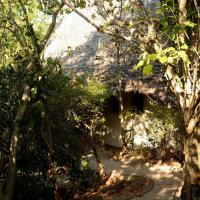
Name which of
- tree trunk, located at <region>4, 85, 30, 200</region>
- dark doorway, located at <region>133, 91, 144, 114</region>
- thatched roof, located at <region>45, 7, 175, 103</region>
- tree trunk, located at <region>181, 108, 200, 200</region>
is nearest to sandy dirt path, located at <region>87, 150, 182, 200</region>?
tree trunk, located at <region>181, 108, 200, 200</region>

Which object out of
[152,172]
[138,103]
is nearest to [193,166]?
[152,172]

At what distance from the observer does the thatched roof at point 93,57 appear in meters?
15.4

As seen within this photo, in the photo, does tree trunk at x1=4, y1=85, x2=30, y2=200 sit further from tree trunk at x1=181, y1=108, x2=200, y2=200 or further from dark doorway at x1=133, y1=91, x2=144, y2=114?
dark doorway at x1=133, y1=91, x2=144, y2=114

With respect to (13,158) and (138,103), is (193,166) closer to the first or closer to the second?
(13,158)

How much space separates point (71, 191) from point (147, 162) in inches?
129

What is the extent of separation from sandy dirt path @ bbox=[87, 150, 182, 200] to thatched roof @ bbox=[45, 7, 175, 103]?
2403 mm

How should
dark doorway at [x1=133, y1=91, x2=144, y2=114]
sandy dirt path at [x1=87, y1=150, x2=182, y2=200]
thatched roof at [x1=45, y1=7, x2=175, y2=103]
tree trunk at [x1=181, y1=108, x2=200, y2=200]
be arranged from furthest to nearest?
dark doorway at [x1=133, y1=91, x2=144, y2=114] → thatched roof at [x1=45, y1=7, x2=175, y2=103] → sandy dirt path at [x1=87, y1=150, x2=182, y2=200] → tree trunk at [x1=181, y1=108, x2=200, y2=200]

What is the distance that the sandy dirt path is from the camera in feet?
36.3

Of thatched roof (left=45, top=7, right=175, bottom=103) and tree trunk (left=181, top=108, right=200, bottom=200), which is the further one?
thatched roof (left=45, top=7, right=175, bottom=103)

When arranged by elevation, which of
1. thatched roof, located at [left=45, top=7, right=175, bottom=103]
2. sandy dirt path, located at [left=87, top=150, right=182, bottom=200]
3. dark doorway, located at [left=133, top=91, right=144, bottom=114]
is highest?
thatched roof, located at [left=45, top=7, right=175, bottom=103]

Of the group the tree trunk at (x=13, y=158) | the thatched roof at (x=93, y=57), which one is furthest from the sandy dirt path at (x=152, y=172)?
the tree trunk at (x=13, y=158)

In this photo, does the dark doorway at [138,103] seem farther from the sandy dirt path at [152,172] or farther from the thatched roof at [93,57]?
the sandy dirt path at [152,172]

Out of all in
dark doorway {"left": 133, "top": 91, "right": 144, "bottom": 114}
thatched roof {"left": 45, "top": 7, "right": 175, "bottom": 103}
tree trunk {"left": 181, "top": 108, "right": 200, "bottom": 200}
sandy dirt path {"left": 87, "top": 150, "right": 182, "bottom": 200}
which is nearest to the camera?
tree trunk {"left": 181, "top": 108, "right": 200, "bottom": 200}

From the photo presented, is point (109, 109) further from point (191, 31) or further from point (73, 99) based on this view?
point (191, 31)
